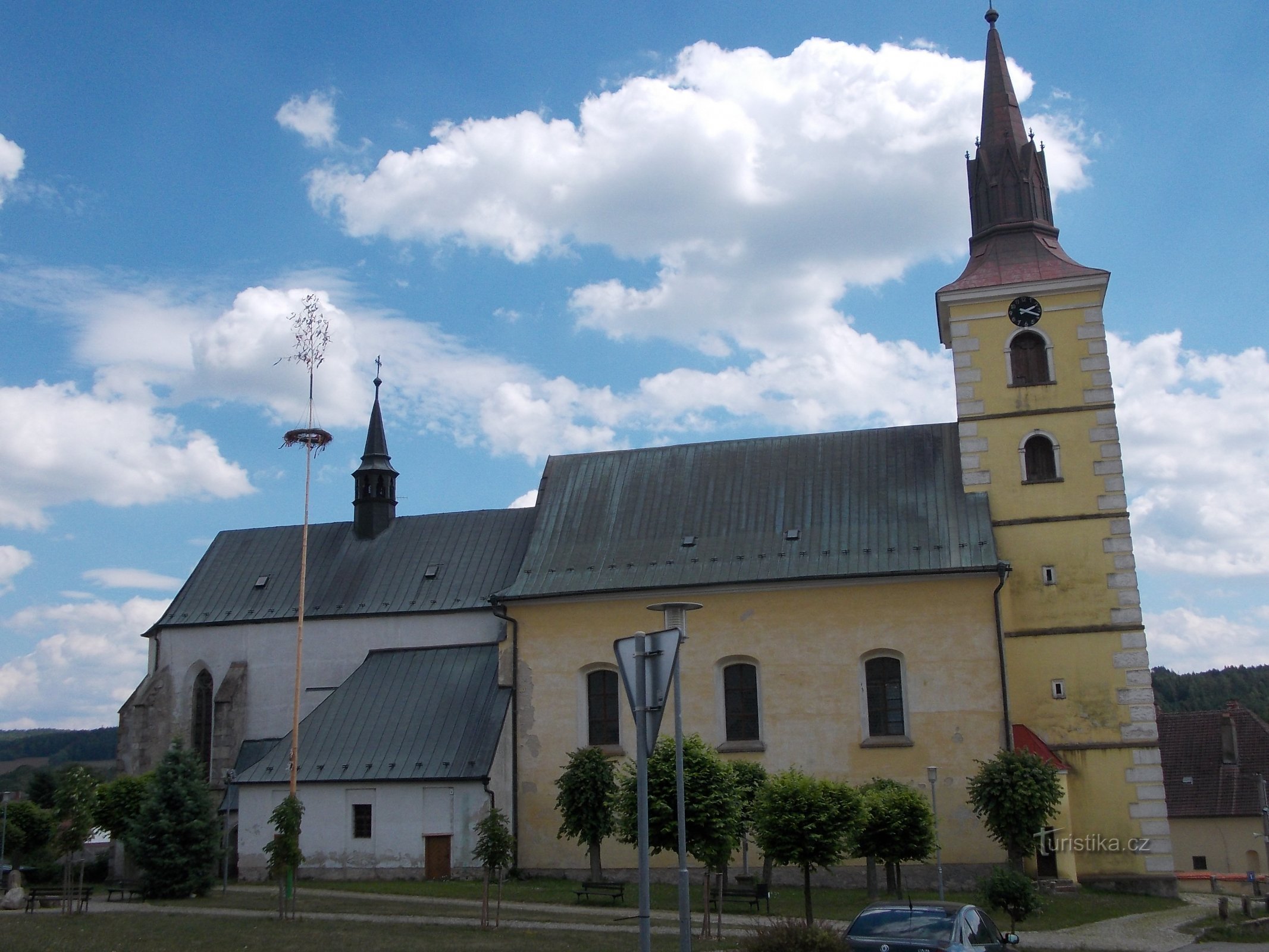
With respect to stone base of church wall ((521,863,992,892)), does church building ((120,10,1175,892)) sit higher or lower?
higher

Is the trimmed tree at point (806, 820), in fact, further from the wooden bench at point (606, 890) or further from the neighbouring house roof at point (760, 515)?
the neighbouring house roof at point (760, 515)

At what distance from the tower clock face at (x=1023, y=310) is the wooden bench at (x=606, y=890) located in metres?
19.1

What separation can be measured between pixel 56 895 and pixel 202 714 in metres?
13.2

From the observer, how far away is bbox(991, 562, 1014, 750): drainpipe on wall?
29797mm

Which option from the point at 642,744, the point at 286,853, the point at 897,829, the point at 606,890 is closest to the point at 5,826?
the point at 286,853

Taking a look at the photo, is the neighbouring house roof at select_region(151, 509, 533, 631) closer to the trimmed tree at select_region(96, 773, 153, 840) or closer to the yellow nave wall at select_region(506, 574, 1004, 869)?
the yellow nave wall at select_region(506, 574, 1004, 869)

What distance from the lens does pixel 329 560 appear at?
40.5 metres

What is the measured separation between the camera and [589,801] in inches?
1168

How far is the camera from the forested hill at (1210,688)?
106688 millimetres

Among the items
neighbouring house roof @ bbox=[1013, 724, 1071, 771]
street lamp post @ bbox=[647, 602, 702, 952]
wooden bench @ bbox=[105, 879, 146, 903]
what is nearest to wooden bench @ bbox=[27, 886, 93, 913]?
wooden bench @ bbox=[105, 879, 146, 903]

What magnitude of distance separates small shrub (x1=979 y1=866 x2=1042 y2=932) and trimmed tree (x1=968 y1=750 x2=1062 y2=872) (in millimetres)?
4247

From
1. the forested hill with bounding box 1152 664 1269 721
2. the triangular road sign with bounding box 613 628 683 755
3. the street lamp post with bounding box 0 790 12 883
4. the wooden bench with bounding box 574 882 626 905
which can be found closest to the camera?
the triangular road sign with bounding box 613 628 683 755

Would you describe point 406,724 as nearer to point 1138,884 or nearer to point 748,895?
point 748,895

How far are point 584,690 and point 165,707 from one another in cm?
1575
